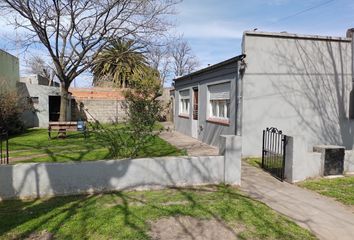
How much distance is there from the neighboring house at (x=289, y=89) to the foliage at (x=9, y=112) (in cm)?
1129

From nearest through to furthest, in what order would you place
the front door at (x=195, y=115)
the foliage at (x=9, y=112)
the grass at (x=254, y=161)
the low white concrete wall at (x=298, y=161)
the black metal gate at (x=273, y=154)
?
the low white concrete wall at (x=298, y=161) < the black metal gate at (x=273, y=154) < the grass at (x=254, y=161) < the front door at (x=195, y=115) < the foliage at (x=9, y=112)

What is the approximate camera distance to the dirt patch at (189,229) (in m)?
4.79

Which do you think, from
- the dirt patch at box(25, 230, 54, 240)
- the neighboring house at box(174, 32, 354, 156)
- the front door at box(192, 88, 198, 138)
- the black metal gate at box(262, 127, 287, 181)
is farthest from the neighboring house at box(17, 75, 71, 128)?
the dirt patch at box(25, 230, 54, 240)

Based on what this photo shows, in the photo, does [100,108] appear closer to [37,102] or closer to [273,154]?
[37,102]

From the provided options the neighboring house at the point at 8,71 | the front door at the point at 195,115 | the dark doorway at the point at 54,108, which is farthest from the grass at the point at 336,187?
the dark doorway at the point at 54,108

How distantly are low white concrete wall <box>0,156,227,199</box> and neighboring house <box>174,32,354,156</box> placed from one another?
171 inches

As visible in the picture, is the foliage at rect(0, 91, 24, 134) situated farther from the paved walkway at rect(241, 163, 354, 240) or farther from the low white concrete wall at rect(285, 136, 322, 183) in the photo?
the low white concrete wall at rect(285, 136, 322, 183)

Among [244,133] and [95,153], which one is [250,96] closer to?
[244,133]

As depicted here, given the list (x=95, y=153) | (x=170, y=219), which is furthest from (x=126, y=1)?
(x=170, y=219)

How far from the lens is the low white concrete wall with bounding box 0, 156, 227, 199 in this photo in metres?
6.53

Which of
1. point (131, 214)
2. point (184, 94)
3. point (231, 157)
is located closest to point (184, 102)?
point (184, 94)

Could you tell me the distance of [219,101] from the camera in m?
13.9

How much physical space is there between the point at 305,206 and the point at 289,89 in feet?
20.2

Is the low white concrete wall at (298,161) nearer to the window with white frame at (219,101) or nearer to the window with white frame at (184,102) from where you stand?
the window with white frame at (219,101)
